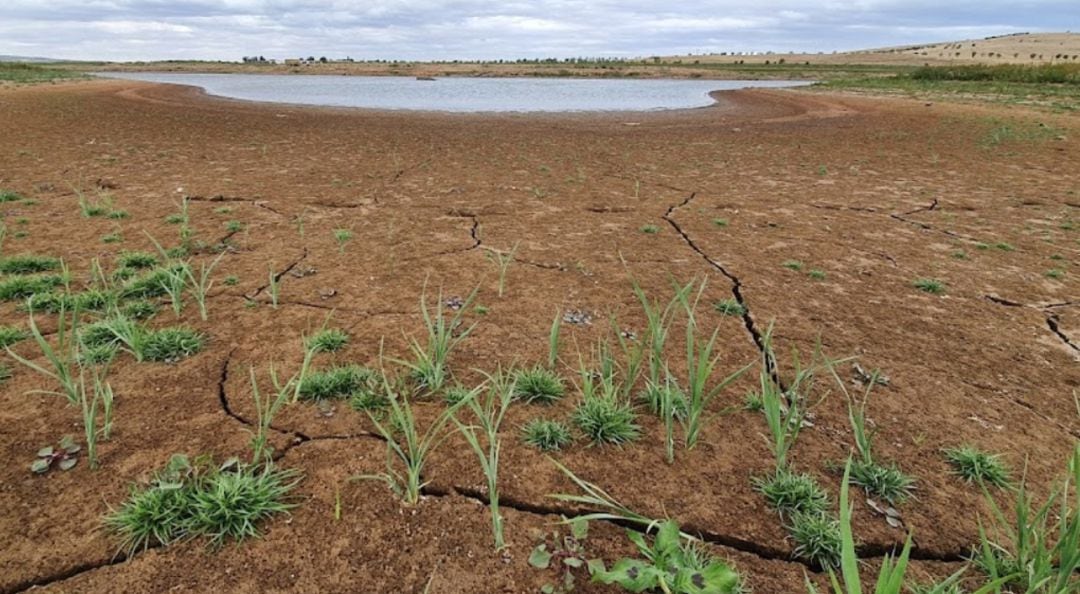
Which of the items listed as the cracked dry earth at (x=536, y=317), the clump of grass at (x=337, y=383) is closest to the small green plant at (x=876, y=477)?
the cracked dry earth at (x=536, y=317)

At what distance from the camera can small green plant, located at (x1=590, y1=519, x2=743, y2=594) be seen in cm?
147

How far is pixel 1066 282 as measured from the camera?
3.87 meters

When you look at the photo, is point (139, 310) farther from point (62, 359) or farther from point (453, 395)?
point (453, 395)

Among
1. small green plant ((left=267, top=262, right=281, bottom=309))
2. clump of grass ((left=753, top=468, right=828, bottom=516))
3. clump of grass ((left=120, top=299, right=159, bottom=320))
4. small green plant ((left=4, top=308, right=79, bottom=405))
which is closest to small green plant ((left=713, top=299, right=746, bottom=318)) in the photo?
clump of grass ((left=753, top=468, right=828, bottom=516))

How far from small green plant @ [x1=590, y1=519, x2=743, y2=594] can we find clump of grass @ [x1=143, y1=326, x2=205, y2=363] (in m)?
2.19

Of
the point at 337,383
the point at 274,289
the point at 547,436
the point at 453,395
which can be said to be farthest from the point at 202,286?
the point at 547,436

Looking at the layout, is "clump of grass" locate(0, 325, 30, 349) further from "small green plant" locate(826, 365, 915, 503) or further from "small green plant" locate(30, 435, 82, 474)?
"small green plant" locate(826, 365, 915, 503)

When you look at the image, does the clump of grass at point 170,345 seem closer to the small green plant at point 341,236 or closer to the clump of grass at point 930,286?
the small green plant at point 341,236

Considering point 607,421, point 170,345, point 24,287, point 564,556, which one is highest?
point 24,287

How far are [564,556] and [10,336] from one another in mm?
2856

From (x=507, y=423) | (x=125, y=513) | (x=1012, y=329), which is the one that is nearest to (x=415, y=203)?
(x=507, y=423)

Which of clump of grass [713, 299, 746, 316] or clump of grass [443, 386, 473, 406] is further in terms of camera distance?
clump of grass [713, 299, 746, 316]

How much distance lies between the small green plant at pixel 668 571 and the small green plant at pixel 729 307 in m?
1.98

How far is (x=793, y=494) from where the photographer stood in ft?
6.14
